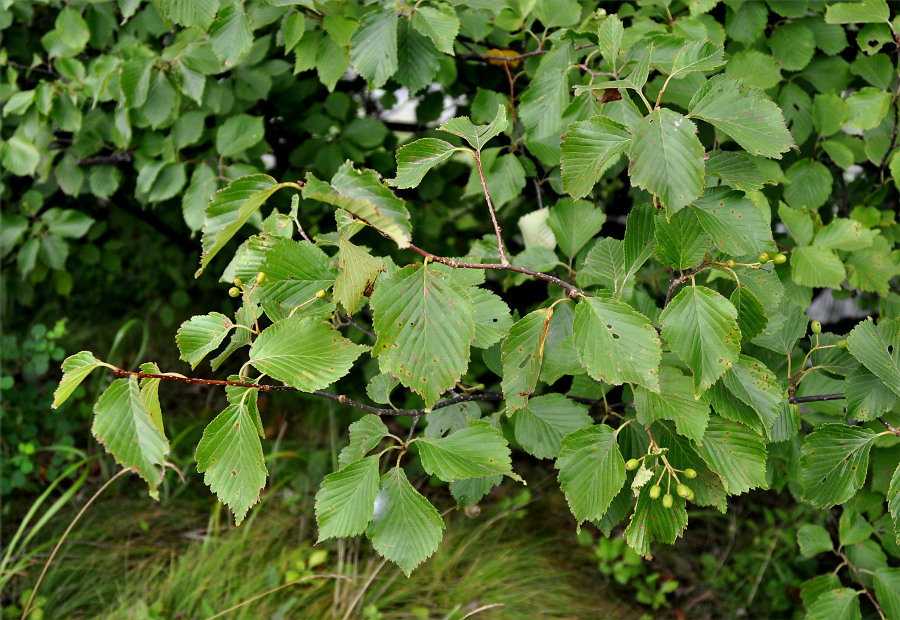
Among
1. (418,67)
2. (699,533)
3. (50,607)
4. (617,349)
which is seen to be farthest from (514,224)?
(50,607)

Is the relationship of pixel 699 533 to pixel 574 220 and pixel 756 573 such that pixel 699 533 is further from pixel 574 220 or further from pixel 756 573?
pixel 574 220

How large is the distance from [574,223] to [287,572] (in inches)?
49.2

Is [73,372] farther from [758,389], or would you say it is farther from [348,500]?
[758,389]

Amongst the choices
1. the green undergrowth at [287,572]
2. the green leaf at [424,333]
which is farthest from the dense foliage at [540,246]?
the green undergrowth at [287,572]

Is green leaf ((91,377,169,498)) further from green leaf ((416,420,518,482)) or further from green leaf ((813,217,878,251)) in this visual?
green leaf ((813,217,878,251))

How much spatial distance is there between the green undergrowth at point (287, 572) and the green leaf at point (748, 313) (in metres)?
1.10

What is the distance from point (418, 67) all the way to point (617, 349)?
2.70 feet

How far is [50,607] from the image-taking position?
176 cm

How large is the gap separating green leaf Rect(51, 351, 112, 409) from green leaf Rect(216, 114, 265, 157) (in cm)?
95

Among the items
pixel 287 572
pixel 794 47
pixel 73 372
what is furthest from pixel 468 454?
pixel 794 47

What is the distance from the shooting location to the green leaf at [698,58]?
0.77 metres

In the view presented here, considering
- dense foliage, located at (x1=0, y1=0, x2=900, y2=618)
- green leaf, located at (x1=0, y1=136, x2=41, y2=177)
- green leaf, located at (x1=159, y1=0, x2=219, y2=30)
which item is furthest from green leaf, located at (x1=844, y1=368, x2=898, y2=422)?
green leaf, located at (x1=0, y1=136, x2=41, y2=177)

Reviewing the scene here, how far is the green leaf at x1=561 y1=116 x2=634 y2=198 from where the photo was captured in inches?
29.9

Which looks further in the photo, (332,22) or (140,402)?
(332,22)
